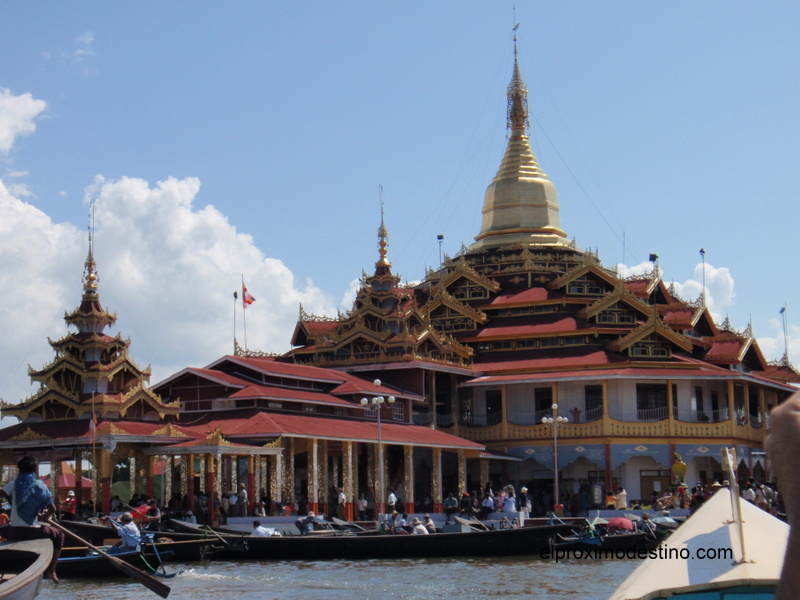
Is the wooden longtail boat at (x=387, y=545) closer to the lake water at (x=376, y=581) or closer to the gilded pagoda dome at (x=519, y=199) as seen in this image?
the lake water at (x=376, y=581)

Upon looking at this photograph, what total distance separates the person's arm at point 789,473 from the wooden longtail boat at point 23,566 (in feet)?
23.6

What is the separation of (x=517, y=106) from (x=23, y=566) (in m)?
43.2

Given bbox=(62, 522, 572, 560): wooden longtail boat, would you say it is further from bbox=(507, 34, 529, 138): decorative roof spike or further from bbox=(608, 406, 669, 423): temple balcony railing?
bbox=(507, 34, 529, 138): decorative roof spike

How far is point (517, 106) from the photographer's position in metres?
52.5

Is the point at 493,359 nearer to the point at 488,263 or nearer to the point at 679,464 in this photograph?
the point at 488,263

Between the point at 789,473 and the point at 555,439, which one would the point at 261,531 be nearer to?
the point at 555,439

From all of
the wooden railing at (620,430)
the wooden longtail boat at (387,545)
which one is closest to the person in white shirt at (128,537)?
the wooden longtail boat at (387,545)

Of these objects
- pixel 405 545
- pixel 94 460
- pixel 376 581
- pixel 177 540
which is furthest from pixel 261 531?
pixel 94 460

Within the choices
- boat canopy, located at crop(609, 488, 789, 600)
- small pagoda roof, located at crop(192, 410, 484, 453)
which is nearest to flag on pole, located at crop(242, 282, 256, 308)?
small pagoda roof, located at crop(192, 410, 484, 453)

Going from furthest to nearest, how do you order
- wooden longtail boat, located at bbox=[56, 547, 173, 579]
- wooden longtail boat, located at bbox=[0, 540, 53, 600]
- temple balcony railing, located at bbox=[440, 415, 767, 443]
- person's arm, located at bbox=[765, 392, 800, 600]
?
temple balcony railing, located at bbox=[440, 415, 767, 443]
wooden longtail boat, located at bbox=[56, 547, 173, 579]
wooden longtail boat, located at bbox=[0, 540, 53, 600]
person's arm, located at bbox=[765, 392, 800, 600]

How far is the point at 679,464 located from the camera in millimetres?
35031

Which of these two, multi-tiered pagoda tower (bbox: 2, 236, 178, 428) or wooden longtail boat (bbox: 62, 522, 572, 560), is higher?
multi-tiered pagoda tower (bbox: 2, 236, 178, 428)

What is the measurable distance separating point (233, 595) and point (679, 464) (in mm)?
19523

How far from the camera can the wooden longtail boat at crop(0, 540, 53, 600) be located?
8875 mm
